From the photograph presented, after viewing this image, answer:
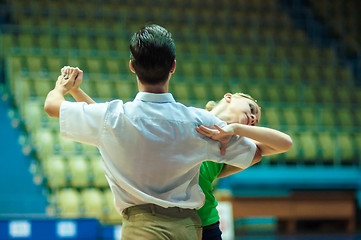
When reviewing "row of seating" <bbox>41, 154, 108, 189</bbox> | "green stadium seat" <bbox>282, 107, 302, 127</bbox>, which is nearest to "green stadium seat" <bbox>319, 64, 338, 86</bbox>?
"green stadium seat" <bbox>282, 107, 302, 127</bbox>

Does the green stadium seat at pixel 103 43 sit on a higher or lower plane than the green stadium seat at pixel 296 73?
higher

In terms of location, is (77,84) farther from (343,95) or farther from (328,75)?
(328,75)

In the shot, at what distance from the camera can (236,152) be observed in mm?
1584

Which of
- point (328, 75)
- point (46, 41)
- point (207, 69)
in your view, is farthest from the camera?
point (328, 75)

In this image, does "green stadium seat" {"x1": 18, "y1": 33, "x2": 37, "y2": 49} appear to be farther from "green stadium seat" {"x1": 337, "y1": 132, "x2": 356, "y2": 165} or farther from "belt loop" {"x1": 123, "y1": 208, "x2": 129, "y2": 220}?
"belt loop" {"x1": 123, "y1": 208, "x2": 129, "y2": 220}

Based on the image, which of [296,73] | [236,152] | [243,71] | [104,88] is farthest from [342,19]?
[236,152]

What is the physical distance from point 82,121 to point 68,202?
461cm

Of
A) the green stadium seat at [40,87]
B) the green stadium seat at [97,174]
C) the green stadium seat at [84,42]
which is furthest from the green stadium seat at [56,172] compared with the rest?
the green stadium seat at [84,42]

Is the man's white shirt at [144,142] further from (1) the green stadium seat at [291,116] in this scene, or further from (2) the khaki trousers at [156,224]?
(1) the green stadium seat at [291,116]

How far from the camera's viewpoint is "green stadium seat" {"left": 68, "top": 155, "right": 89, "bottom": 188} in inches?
241

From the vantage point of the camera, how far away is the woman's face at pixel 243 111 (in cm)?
179

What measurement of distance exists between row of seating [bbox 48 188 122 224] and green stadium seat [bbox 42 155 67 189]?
3.6 inches

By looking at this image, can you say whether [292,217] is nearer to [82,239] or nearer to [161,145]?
[82,239]

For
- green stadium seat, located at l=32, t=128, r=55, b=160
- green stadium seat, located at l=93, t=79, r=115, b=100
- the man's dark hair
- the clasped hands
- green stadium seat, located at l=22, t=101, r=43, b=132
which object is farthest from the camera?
green stadium seat, located at l=93, t=79, r=115, b=100
